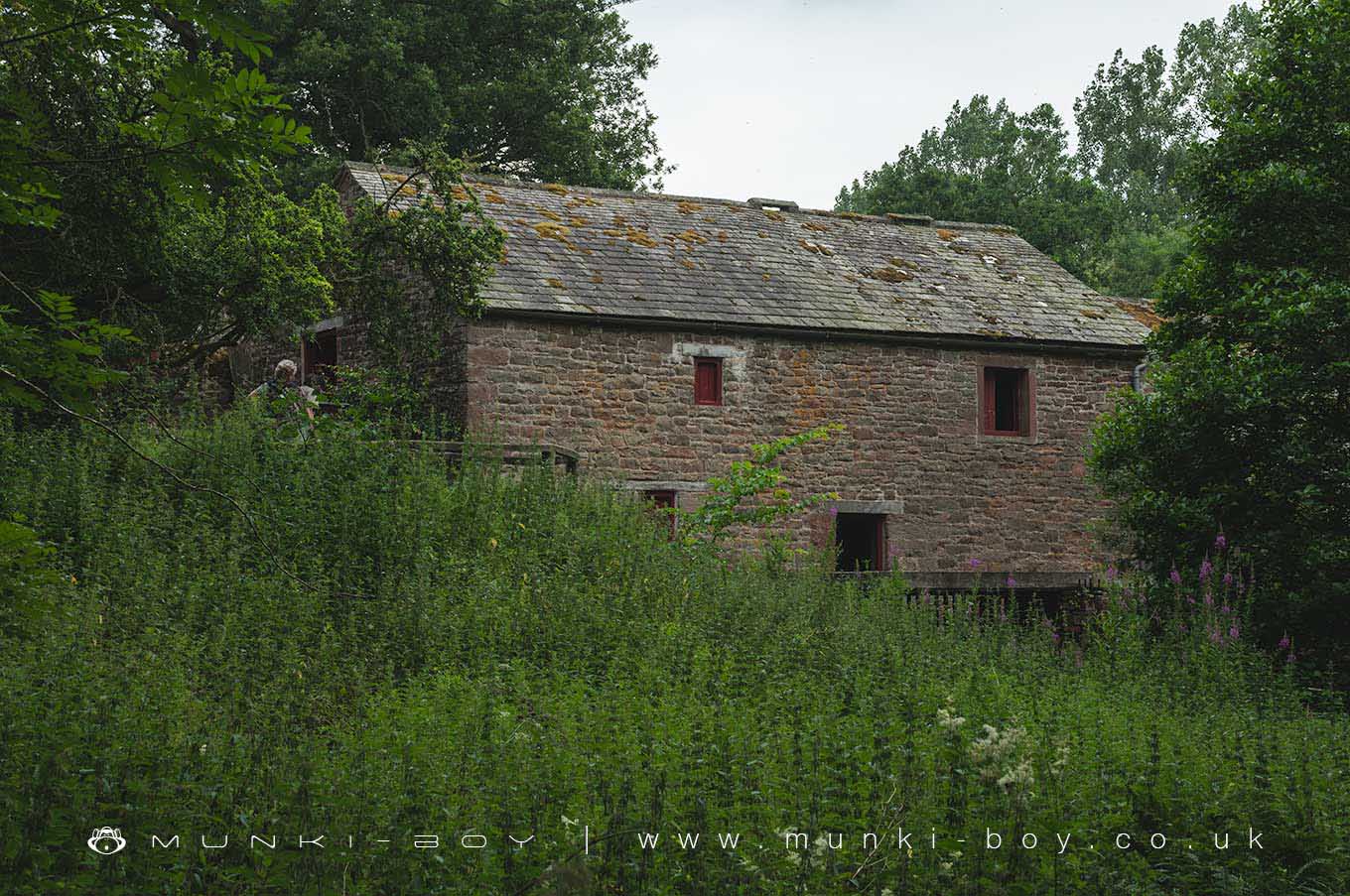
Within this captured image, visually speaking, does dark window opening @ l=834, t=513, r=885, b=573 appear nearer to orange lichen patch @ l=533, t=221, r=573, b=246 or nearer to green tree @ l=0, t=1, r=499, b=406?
orange lichen patch @ l=533, t=221, r=573, b=246

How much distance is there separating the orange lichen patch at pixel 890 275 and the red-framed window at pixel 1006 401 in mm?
2169

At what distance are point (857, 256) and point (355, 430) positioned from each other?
11.7 metres

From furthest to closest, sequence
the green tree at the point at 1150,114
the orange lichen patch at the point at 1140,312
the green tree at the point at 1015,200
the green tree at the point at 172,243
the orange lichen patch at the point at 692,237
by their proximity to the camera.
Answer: the green tree at the point at 1150,114 → the green tree at the point at 1015,200 → the orange lichen patch at the point at 1140,312 → the orange lichen patch at the point at 692,237 → the green tree at the point at 172,243

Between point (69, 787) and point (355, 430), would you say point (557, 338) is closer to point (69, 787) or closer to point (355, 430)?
point (355, 430)

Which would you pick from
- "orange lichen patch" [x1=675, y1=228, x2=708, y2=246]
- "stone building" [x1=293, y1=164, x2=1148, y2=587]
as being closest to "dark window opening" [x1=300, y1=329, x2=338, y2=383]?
"stone building" [x1=293, y1=164, x2=1148, y2=587]

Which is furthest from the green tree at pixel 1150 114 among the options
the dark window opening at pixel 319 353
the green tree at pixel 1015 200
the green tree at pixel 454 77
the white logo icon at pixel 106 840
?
the white logo icon at pixel 106 840

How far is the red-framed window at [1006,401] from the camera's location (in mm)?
20672

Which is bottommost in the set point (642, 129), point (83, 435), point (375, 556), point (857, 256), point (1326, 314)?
point (375, 556)

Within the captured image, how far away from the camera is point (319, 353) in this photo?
21047 mm

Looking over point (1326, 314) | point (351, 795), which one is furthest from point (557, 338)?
point (351, 795)

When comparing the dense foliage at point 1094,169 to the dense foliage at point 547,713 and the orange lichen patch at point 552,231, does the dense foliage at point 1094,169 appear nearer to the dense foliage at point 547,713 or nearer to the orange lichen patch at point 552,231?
the orange lichen patch at point 552,231

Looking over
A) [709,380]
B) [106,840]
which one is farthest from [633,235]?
[106,840]

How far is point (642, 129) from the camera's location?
33188mm

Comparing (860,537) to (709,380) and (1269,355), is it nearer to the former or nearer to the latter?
(709,380)
